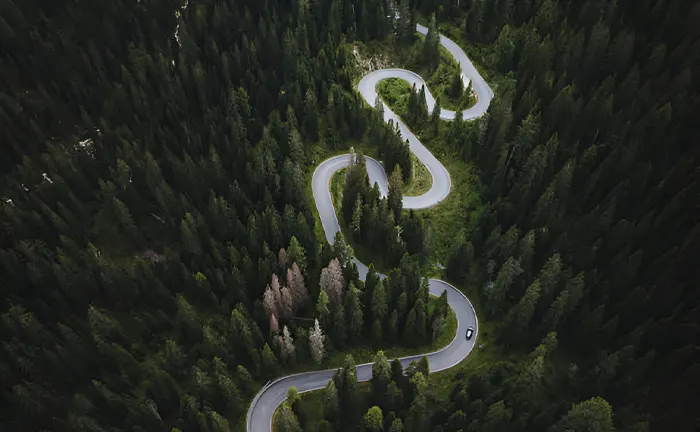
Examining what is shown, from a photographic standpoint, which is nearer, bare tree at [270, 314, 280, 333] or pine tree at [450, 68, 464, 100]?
bare tree at [270, 314, 280, 333]

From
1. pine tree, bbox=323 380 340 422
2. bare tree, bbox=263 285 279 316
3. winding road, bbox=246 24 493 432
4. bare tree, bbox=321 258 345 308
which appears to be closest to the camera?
pine tree, bbox=323 380 340 422

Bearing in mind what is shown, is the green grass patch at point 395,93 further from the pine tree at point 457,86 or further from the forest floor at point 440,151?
the pine tree at point 457,86

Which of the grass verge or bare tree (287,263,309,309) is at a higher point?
bare tree (287,263,309,309)

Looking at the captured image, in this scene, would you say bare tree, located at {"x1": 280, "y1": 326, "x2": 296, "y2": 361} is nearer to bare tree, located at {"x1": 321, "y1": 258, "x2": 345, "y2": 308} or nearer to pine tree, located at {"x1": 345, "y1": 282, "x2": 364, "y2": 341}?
bare tree, located at {"x1": 321, "y1": 258, "x2": 345, "y2": 308}

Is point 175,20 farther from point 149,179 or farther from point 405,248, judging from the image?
point 405,248

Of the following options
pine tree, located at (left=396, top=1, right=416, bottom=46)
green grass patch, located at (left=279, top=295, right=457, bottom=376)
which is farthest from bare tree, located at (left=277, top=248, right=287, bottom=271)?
pine tree, located at (left=396, top=1, right=416, bottom=46)

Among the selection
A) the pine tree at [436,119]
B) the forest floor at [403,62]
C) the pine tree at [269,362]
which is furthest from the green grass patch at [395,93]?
the pine tree at [269,362]

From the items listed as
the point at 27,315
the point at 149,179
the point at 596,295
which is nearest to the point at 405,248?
the point at 596,295
